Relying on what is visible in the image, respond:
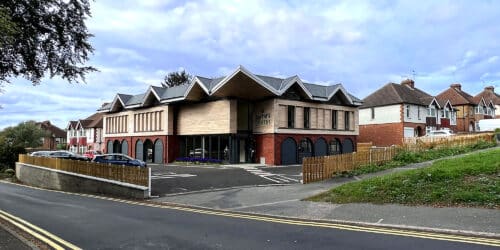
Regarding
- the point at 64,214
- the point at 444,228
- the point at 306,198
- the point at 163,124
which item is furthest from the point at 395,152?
the point at 163,124

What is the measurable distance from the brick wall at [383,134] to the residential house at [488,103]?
925 inches

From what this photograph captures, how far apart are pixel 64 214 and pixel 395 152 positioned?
18.9 m

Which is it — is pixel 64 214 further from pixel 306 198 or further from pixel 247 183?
pixel 247 183

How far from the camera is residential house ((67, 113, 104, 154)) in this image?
7750 cm

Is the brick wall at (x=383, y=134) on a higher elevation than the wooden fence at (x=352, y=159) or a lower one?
higher

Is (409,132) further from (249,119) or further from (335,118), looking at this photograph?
(249,119)

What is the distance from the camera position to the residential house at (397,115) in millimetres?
52125

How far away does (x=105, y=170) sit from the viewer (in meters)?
22.4

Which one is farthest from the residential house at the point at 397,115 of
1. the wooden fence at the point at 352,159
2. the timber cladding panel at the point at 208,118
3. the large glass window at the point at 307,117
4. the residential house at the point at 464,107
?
the timber cladding panel at the point at 208,118

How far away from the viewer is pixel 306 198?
15094mm

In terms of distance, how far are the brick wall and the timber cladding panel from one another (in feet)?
74.5

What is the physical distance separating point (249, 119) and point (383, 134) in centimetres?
2121

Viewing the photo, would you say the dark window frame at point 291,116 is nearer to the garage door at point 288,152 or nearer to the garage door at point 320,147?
the garage door at point 288,152

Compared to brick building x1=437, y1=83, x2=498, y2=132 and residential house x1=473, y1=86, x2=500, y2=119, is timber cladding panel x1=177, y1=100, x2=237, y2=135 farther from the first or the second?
residential house x1=473, y1=86, x2=500, y2=119
